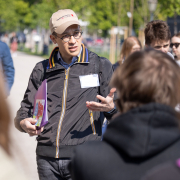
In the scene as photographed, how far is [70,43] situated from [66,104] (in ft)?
1.89

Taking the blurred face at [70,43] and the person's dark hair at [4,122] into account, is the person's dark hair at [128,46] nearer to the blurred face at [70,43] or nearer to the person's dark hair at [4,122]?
the blurred face at [70,43]

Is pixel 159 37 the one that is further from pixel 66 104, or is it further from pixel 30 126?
pixel 30 126

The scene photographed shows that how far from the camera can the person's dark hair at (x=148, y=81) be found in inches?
54.9

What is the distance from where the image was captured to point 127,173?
1354 millimetres

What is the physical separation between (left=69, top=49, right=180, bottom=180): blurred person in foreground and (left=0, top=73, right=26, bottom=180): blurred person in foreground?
0.30m

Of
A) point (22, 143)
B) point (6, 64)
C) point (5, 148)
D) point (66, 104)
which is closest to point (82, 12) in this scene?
point (22, 143)

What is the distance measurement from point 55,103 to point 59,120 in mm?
A: 157

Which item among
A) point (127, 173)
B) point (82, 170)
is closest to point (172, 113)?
point (127, 173)

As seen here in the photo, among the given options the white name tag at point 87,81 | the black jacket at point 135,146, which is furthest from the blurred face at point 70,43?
the black jacket at point 135,146

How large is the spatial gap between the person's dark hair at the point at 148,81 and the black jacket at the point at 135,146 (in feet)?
0.19

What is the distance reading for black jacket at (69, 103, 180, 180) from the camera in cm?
132

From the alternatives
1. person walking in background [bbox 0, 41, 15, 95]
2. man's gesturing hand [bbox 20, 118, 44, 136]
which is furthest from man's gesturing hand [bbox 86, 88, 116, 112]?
person walking in background [bbox 0, 41, 15, 95]

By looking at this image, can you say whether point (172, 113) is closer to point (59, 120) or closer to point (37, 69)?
point (59, 120)

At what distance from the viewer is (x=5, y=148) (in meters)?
1.46
